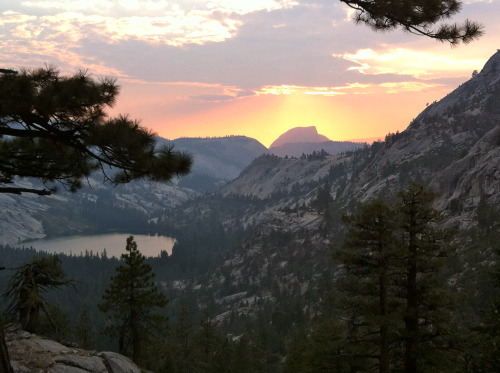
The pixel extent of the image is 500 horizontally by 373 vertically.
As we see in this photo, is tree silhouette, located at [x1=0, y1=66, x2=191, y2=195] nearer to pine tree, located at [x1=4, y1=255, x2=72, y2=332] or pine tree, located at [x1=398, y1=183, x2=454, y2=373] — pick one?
pine tree, located at [x1=4, y1=255, x2=72, y2=332]

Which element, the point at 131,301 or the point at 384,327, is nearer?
the point at 384,327

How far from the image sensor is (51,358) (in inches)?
651

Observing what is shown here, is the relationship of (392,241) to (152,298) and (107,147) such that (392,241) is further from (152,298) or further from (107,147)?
(152,298)

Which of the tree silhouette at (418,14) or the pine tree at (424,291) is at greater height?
the tree silhouette at (418,14)

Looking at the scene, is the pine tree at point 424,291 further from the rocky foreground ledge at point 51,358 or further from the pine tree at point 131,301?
the pine tree at point 131,301

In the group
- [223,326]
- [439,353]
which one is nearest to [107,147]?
[439,353]

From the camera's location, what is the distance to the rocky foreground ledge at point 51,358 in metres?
15.7

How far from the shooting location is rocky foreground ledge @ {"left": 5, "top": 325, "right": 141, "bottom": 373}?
15672mm

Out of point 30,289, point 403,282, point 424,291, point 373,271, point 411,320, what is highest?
point 373,271

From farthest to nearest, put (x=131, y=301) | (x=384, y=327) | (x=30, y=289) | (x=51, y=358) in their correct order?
(x=131, y=301) → (x=384, y=327) → (x=30, y=289) → (x=51, y=358)

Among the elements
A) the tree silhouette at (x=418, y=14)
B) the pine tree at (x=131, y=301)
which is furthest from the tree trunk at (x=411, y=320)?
the pine tree at (x=131, y=301)

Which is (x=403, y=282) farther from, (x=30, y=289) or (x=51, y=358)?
(x=30, y=289)

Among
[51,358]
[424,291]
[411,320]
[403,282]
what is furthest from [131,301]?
[424,291]

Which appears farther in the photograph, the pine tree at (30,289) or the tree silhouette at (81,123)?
the pine tree at (30,289)
